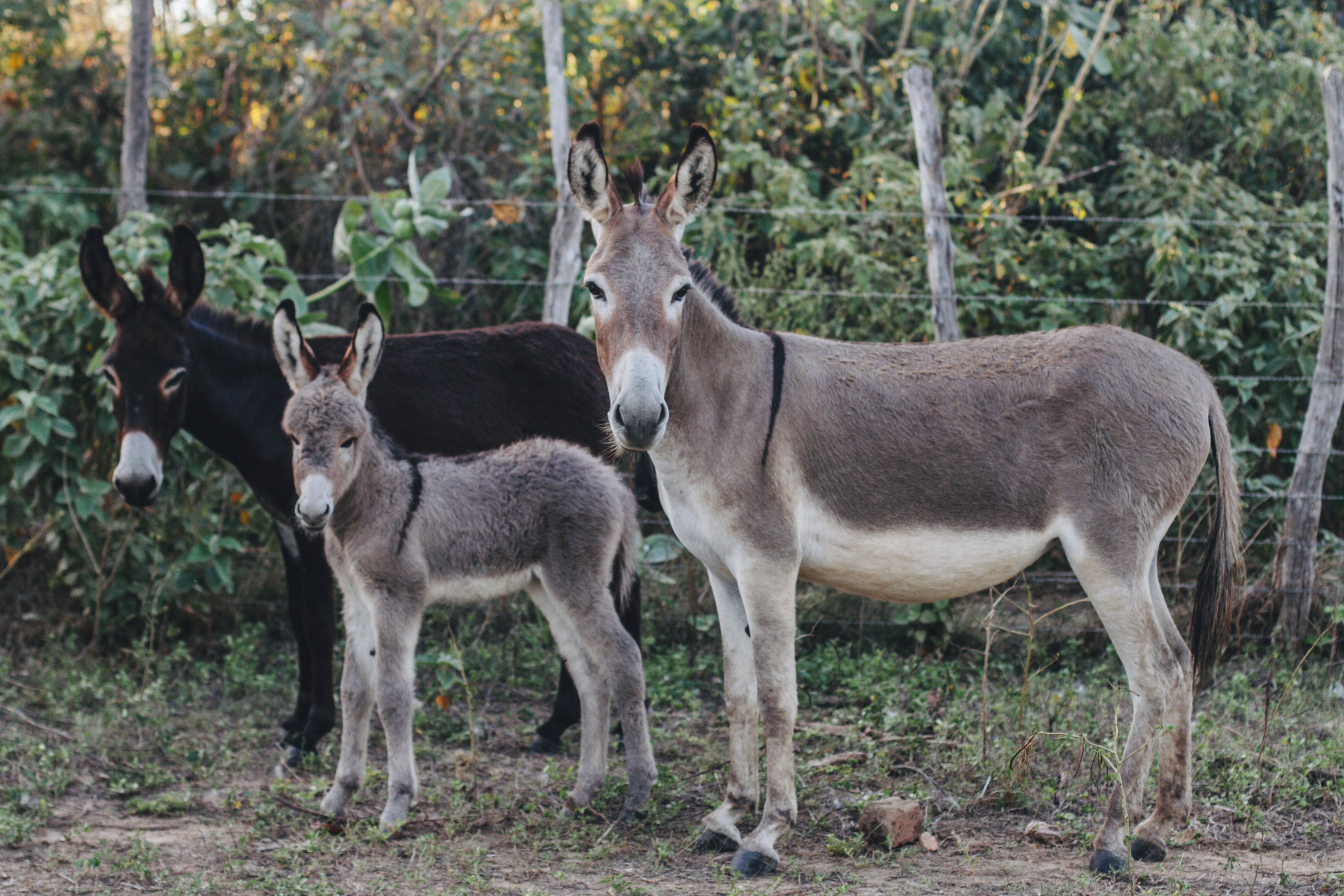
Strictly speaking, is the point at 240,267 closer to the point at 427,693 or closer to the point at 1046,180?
the point at 427,693

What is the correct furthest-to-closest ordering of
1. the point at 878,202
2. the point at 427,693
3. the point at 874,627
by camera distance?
the point at 878,202 → the point at 874,627 → the point at 427,693

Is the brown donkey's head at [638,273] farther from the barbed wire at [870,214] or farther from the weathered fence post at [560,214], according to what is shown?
the weathered fence post at [560,214]

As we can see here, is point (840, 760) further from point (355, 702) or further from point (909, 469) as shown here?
point (355, 702)

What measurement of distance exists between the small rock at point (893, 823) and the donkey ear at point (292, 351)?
270cm

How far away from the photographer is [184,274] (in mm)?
5344

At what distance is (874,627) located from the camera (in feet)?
22.0

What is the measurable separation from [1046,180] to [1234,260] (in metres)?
1.39

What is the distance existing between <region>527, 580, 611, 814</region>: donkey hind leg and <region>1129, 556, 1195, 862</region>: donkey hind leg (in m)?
2.01

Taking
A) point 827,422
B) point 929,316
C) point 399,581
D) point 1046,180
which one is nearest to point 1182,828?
point 827,422

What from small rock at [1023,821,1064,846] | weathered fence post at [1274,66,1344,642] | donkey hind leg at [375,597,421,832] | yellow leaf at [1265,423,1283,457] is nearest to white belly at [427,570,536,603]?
donkey hind leg at [375,597,421,832]

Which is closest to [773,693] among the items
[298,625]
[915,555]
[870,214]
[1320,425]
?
[915,555]

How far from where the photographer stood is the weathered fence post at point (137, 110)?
7.39m

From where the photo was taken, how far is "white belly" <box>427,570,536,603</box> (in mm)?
4566

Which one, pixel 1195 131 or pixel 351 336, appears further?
pixel 1195 131
